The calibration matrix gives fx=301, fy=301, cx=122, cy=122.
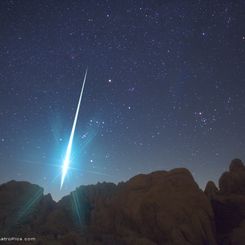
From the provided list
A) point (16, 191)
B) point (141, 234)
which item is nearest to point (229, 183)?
point (141, 234)

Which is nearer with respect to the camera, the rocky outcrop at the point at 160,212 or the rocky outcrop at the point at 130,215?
the rocky outcrop at the point at 160,212

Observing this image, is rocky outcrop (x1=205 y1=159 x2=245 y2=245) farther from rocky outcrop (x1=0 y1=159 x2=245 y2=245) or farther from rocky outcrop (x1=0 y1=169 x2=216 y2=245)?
rocky outcrop (x1=0 y1=169 x2=216 y2=245)

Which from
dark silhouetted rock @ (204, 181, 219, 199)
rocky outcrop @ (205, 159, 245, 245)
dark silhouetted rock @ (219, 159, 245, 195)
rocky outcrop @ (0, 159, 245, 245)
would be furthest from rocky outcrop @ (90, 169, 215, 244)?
dark silhouetted rock @ (219, 159, 245, 195)

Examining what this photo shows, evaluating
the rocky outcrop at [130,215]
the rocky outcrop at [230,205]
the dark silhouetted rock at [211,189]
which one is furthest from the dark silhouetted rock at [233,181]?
the rocky outcrop at [130,215]

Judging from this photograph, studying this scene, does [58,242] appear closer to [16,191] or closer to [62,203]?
[62,203]

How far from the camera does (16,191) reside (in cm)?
6606

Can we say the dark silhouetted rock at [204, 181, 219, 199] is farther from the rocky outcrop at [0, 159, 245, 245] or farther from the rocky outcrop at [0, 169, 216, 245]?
the rocky outcrop at [0, 169, 216, 245]

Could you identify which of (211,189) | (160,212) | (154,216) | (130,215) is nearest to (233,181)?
(211,189)

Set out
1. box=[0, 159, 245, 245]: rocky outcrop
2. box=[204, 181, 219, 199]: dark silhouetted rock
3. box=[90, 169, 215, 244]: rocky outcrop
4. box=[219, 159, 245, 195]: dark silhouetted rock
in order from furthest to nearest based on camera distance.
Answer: box=[204, 181, 219, 199]: dark silhouetted rock, box=[219, 159, 245, 195]: dark silhouetted rock, box=[0, 159, 245, 245]: rocky outcrop, box=[90, 169, 215, 244]: rocky outcrop

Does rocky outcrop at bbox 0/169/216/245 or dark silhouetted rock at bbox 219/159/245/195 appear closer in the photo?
rocky outcrop at bbox 0/169/216/245

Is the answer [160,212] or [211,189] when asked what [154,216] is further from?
[211,189]

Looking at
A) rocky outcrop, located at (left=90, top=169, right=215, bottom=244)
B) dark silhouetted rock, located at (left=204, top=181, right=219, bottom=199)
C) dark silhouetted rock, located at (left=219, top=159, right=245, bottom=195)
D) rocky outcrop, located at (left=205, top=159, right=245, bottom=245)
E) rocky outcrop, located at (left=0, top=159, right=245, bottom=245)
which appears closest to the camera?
rocky outcrop, located at (left=90, top=169, right=215, bottom=244)

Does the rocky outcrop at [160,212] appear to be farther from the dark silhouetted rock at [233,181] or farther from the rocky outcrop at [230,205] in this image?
the dark silhouetted rock at [233,181]

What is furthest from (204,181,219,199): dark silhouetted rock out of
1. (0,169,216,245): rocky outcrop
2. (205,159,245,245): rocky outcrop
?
(0,169,216,245): rocky outcrop
